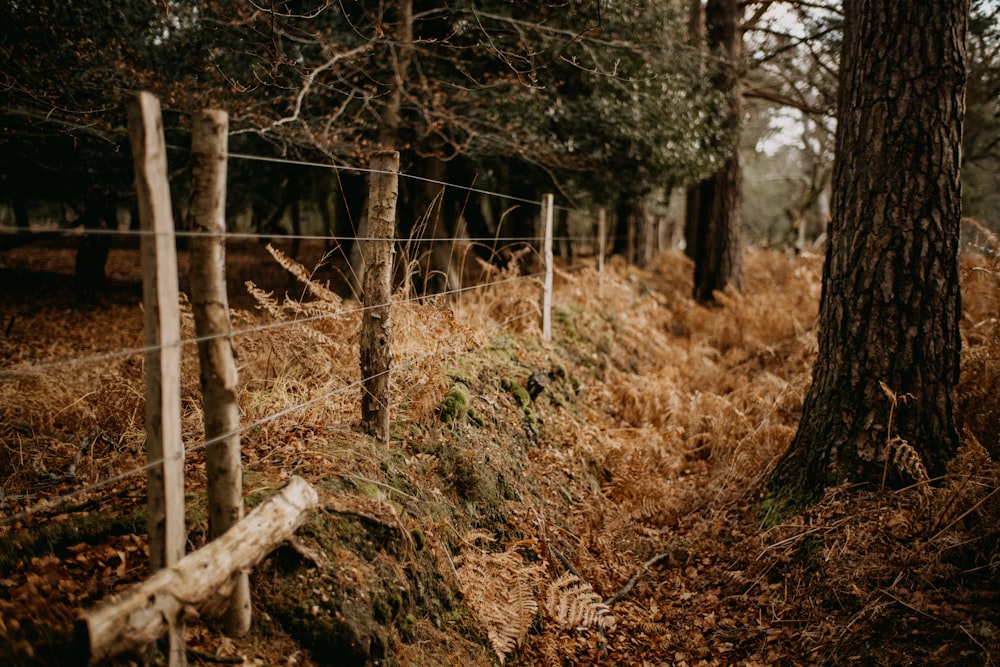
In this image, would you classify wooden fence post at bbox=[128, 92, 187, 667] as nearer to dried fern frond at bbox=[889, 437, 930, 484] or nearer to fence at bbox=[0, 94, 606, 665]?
fence at bbox=[0, 94, 606, 665]

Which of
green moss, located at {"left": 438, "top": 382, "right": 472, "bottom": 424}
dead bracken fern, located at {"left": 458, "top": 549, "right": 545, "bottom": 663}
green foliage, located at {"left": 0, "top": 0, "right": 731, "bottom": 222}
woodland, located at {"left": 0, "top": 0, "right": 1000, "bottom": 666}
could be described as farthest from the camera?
green foliage, located at {"left": 0, "top": 0, "right": 731, "bottom": 222}

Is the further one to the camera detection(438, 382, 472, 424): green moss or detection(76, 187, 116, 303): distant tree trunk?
detection(76, 187, 116, 303): distant tree trunk

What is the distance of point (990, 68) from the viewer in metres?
13.3

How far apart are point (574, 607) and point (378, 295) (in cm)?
225

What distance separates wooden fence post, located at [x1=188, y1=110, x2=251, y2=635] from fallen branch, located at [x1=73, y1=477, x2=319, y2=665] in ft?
0.33

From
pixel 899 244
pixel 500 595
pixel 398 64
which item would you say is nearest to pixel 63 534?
pixel 500 595

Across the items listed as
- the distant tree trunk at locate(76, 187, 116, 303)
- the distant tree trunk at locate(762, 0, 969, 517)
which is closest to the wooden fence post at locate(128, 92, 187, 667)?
the distant tree trunk at locate(762, 0, 969, 517)

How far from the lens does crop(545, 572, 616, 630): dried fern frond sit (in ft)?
11.6

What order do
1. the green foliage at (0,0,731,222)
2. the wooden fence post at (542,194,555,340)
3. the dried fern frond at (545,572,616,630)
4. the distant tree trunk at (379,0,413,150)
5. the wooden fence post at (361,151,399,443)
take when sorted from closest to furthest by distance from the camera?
the dried fern frond at (545,572,616,630)
the wooden fence post at (361,151,399,443)
the green foliage at (0,0,731,222)
the wooden fence post at (542,194,555,340)
the distant tree trunk at (379,0,413,150)

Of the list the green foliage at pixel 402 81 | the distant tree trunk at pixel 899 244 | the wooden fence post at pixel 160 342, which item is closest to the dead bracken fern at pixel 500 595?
the wooden fence post at pixel 160 342

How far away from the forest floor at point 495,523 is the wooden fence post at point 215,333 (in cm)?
33

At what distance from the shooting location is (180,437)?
7.34 ft

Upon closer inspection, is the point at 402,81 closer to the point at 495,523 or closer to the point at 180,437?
the point at 495,523

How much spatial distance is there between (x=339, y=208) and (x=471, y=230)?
307 inches
